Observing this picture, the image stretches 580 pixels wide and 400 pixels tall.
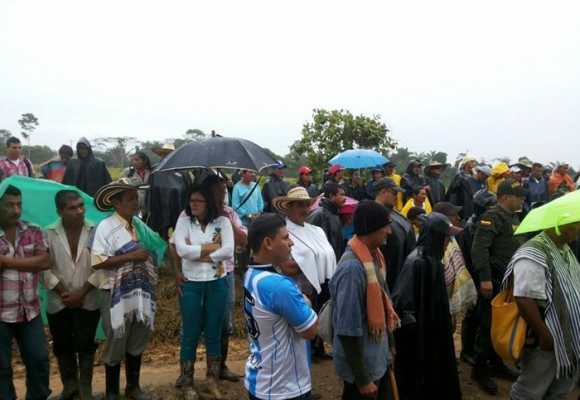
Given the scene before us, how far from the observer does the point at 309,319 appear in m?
2.40

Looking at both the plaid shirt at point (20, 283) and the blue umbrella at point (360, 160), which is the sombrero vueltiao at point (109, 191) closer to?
the plaid shirt at point (20, 283)

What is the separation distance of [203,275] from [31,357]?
4.76 ft

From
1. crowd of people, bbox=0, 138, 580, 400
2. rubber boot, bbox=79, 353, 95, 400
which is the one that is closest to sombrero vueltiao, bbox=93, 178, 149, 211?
crowd of people, bbox=0, 138, 580, 400

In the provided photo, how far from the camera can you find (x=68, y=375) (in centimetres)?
414

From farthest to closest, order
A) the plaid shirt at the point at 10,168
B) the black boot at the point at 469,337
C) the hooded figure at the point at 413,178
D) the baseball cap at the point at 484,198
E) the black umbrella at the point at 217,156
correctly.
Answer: the hooded figure at the point at 413,178 → the plaid shirt at the point at 10,168 → the black boot at the point at 469,337 → the baseball cap at the point at 484,198 → the black umbrella at the point at 217,156

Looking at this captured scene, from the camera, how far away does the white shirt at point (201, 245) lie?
4.02 metres

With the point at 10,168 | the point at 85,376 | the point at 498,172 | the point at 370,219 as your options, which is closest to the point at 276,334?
the point at 370,219

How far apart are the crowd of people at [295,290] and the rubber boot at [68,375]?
0.01m

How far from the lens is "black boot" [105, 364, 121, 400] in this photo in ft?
13.2

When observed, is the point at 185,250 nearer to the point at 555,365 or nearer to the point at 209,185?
the point at 209,185

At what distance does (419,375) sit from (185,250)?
2.25 metres

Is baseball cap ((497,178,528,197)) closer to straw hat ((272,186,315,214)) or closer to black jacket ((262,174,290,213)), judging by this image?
straw hat ((272,186,315,214))

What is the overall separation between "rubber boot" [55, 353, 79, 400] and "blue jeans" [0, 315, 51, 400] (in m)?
0.48

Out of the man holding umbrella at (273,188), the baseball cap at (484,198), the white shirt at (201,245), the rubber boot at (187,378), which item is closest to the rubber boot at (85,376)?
the rubber boot at (187,378)
